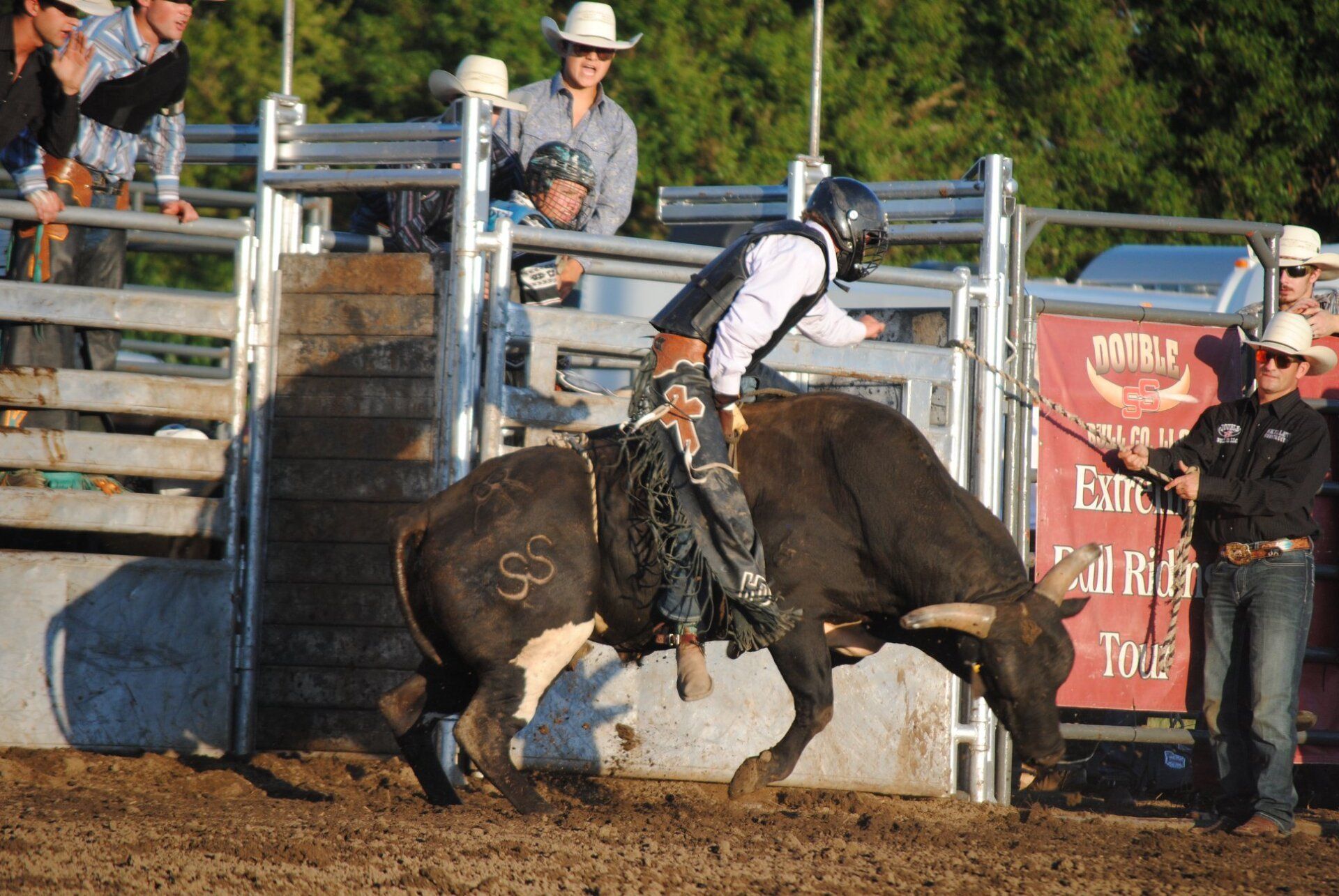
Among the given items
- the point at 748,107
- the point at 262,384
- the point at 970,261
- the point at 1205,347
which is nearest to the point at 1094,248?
the point at 970,261

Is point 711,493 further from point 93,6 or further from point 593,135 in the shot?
point 93,6

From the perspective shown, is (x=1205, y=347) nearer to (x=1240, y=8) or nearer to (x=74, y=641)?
(x=74, y=641)

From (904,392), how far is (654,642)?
6.52 ft

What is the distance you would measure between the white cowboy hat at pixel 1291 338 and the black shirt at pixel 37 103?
Answer: 574 cm

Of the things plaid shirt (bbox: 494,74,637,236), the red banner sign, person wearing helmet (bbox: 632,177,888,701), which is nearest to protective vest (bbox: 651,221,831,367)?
person wearing helmet (bbox: 632,177,888,701)

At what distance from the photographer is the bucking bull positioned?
562cm

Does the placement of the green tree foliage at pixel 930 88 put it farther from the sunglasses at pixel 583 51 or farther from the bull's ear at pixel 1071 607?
the bull's ear at pixel 1071 607

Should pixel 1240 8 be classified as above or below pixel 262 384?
above

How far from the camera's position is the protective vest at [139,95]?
23.8ft

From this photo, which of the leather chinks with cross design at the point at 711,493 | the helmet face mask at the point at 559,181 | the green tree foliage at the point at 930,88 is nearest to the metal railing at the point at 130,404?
the helmet face mask at the point at 559,181

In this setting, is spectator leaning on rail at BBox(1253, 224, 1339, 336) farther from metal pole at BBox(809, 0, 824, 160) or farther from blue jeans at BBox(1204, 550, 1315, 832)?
metal pole at BBox(809, 0, 824, 160)

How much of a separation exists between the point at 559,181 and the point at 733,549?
2648mm

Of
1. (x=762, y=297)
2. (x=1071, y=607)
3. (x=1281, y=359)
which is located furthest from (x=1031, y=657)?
(x=1281, y=359)

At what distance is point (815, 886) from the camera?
477 cm
